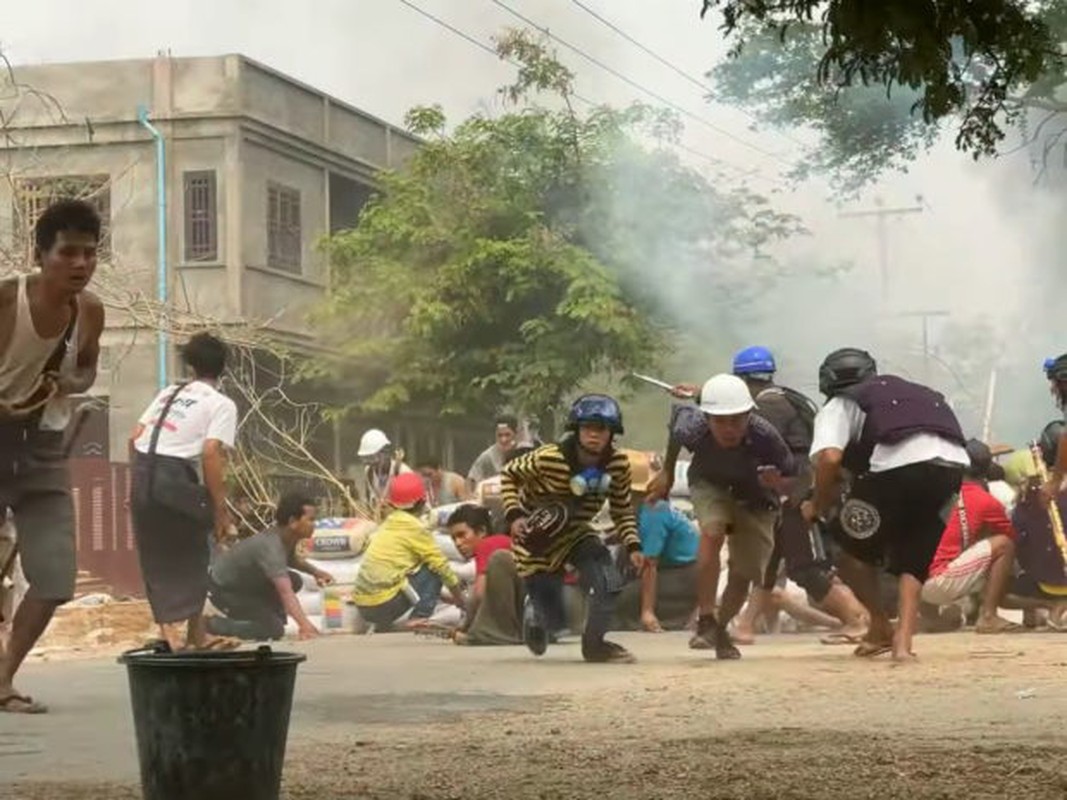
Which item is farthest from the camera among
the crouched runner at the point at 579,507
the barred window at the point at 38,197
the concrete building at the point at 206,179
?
the concrete building at the point at 206,179

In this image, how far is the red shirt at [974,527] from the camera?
1075 centimetres

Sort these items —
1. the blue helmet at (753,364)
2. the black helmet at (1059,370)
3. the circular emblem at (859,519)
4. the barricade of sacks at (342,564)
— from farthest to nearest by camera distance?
the barricade of sacks at (342,564) → the blue helmet at (753,364) → the black helmet at (1059,370) → the circular emblem at (859,519)

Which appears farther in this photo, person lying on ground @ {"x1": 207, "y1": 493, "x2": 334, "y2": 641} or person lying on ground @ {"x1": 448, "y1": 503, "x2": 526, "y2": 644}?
person lying on ground @ {"x1": 207, "y1": 493, "x2": 334, "y2": 641}

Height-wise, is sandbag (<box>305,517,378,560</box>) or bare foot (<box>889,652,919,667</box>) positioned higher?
sandbag (<box>305,517,378,560</box>)

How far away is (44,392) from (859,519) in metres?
3.69

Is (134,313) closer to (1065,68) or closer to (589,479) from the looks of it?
(589,479)

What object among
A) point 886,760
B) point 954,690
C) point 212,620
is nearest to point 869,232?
point 212,620

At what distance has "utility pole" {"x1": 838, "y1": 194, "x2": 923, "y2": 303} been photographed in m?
29.5

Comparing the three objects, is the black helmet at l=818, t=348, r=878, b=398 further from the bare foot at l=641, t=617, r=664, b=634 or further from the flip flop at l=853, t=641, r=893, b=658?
the bare foot at l=641, t=617, r=664, b=634

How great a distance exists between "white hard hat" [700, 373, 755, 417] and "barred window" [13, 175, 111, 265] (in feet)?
18.1

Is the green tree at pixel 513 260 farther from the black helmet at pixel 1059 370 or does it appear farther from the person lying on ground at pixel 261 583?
the black helmet at pixel 1059 370

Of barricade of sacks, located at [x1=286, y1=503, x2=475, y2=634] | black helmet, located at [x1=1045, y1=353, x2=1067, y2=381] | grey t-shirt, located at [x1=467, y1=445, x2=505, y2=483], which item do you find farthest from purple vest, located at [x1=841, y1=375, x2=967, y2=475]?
grey t-shirt, located at [x1=467, y1=445, x2=505, y2=483]

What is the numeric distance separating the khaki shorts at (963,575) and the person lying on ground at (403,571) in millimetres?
2811

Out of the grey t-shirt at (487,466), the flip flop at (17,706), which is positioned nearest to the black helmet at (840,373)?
the flip flop at (17,706)
